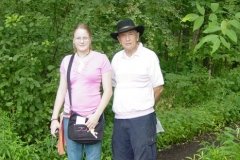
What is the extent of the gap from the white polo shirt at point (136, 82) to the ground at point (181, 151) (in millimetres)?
3269

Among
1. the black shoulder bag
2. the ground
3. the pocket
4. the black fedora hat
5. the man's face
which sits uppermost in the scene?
the black fedora hat

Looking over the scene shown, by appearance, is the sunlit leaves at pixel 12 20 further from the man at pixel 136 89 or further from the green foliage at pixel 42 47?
the man at pixel 136 89

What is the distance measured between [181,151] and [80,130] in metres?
3.91

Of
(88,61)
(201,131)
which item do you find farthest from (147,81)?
(201,131)

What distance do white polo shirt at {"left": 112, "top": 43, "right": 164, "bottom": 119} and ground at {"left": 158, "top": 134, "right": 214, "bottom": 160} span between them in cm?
327

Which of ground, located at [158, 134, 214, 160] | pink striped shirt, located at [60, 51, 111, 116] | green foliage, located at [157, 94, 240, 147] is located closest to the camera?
pink striped shirt, located at [60, 51, 111, 116]

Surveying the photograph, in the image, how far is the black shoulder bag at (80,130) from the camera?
3.85 metres

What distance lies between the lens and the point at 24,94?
6121 mm

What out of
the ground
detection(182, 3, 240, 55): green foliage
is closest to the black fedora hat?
detection(182, 3, 240, 55): green foliage

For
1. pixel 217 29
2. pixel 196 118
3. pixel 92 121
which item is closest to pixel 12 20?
pixel 92 121

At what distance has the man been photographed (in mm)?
3830

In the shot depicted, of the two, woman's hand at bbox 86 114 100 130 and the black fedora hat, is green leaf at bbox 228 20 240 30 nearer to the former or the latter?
the black fedora hat

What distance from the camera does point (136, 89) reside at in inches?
151

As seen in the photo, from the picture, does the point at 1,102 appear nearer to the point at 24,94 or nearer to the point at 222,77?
the point at 24,94
